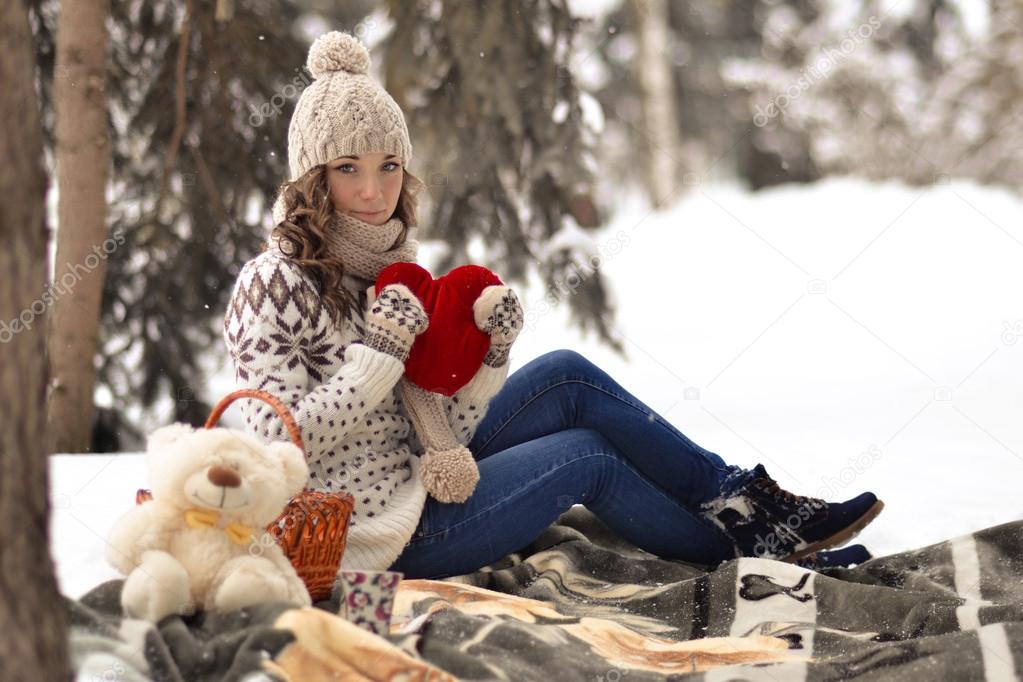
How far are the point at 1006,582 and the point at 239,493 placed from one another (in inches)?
58.6

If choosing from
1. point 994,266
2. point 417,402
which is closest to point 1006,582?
point 417,402

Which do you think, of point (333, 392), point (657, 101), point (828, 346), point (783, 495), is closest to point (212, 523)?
point (333, 392)

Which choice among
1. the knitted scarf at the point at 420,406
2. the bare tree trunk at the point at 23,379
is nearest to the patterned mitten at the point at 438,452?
the knitted scarf at the point at 420,406

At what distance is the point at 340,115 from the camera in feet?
6.88

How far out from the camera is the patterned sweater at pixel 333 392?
1.94 m

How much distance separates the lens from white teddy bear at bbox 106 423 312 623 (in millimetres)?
1514

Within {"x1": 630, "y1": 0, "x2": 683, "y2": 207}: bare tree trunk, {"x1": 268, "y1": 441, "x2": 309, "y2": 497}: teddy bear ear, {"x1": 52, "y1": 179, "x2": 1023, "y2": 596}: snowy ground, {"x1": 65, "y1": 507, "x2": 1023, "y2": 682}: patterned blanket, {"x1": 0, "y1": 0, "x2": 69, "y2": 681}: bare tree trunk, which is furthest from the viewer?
{"x1": 630, "y1": 0, "x2": 683, "y2": 207}: bare tree trunk

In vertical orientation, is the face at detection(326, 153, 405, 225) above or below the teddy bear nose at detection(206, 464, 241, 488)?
above

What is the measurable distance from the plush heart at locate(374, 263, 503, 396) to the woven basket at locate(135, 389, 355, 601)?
0.33 metres

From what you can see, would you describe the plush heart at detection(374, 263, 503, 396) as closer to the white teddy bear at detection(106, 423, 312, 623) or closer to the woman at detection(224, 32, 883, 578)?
the woman at detection(224, 32, 883, 578)

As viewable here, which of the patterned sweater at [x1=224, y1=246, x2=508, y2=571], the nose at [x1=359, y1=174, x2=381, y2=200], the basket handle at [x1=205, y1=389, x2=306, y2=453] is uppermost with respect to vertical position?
the nose at [x1=359, y1=174, x2=381, y2=200]

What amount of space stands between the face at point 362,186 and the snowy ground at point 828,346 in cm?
85

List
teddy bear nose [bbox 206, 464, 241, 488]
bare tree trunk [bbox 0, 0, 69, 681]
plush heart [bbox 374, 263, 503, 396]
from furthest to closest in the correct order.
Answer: plush heart [bbox 374, 263, 503, 396]
teddy bear nose [bbox 206, 464, 241, 488]
bare tree trunk [bbox 0, 0, 69, 681]

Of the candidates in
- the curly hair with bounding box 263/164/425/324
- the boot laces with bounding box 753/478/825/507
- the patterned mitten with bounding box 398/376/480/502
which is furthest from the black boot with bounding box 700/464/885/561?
the curly hair with bounding box 263/164/425/324
